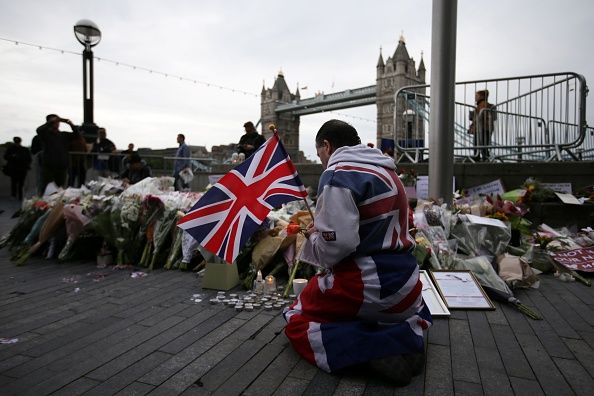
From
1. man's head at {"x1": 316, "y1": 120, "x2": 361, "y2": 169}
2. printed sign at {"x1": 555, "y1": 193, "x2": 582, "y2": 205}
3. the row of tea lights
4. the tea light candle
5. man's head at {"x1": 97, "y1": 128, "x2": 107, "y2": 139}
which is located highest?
man's head at {"x1": 97, "y1": 128, "x2": 107, "y2": 139}

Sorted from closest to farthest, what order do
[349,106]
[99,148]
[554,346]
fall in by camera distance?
[554,346], [99,148], [349,106]

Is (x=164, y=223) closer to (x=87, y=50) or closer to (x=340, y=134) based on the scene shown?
(x=340, y=134)

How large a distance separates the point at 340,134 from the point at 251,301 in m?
2.03

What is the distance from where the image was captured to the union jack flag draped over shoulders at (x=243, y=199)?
9.89 feet

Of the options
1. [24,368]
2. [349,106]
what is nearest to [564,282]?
[24,368]

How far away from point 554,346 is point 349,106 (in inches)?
2773

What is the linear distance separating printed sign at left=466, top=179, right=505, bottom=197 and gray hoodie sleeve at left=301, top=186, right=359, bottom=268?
5.88m

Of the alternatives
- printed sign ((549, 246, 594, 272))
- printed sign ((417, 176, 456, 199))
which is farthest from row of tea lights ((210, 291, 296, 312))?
printed sign ((417, 176, 456, 199))

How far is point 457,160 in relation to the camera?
9.08 metres

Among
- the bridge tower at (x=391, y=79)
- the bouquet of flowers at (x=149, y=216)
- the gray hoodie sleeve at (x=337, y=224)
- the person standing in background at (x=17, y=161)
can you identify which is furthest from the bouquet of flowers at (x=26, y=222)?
the bridge tower at (x=391, y=79)

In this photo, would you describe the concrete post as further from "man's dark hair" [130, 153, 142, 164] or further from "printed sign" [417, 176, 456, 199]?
"man's dark hair" [130, 153, 142, 164]

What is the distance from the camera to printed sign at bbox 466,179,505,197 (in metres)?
7.31

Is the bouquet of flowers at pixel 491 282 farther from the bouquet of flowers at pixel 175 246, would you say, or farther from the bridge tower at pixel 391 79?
the bridge tower at pixel 391 79

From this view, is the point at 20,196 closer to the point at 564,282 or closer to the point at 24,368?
the point at 24,368
